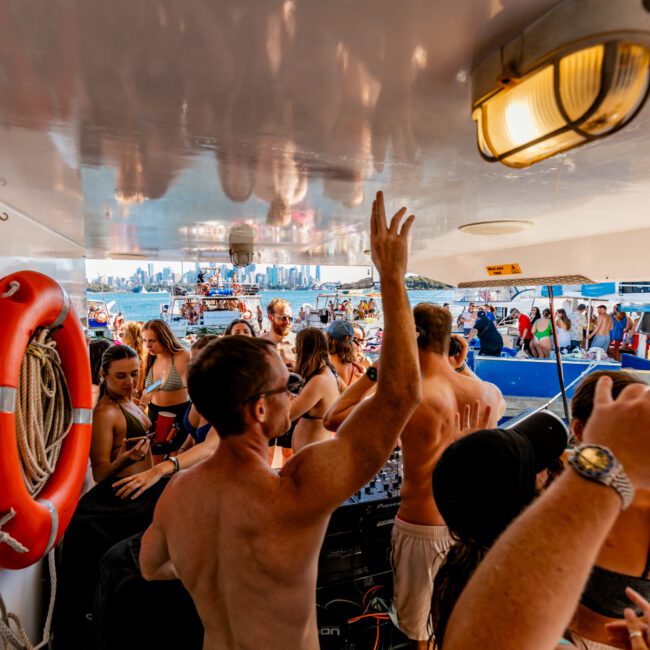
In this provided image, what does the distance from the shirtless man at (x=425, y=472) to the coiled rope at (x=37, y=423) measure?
5.27 ft

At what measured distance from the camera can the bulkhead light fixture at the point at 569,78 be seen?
0.73 m

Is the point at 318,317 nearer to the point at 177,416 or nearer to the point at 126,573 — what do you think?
the point at 177,416

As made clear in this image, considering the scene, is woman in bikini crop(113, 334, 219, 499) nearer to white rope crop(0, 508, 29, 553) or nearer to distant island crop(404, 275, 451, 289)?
white rope crop(0, 508, 29, 553)

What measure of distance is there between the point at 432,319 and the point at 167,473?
1.66 meters

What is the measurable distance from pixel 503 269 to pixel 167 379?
3496 millimetres

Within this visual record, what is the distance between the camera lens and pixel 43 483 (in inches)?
66.2

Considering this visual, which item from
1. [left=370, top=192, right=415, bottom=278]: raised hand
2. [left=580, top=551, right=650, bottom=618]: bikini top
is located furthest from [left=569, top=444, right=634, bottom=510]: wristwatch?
[left=580, top=551, right=650, bottom=618]: bikini top

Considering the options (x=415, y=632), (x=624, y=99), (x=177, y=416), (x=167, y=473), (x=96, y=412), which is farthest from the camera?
(x=177, y=416)

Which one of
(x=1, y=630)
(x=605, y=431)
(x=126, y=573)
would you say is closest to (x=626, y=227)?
(x=605, y=431)

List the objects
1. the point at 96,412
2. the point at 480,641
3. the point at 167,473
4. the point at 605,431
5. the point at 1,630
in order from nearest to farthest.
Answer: the point at 480,641 → the point at 605,431 → the point at 1,630 → the point at 167,473 → the point at 96,412

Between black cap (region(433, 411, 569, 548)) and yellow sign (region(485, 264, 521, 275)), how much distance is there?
375cm

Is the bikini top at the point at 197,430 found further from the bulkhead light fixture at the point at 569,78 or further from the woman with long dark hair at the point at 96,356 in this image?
the bulkhead light fixture at the point at 569,78

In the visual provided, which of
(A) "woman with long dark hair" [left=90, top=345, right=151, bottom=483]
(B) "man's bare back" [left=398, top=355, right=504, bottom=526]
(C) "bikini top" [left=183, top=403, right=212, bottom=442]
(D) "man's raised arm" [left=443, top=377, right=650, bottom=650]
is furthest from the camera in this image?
(C) "bikini top" [left=183, top=403, right=212, bottom=442]

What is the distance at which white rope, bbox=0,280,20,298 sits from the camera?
1552mm
